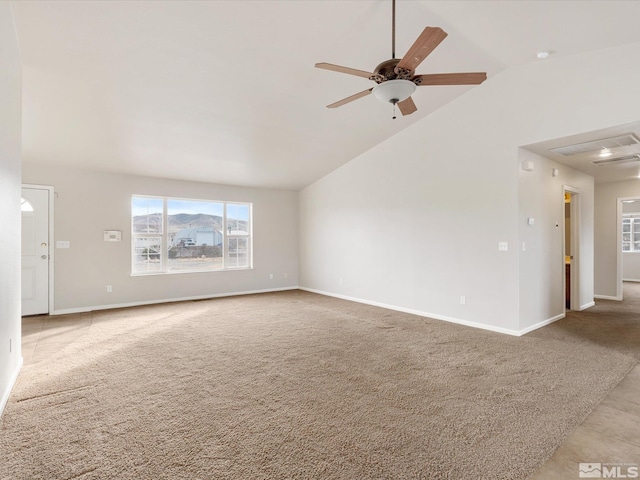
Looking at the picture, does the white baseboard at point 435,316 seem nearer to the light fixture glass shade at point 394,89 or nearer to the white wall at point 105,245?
the white wall at point 105,245

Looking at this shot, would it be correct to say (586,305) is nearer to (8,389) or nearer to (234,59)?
(234,59)

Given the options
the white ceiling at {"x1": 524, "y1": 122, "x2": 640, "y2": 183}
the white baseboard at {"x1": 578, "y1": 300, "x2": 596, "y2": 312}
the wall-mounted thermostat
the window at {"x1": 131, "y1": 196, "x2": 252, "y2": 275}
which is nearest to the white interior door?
the wall-mounted thermostat

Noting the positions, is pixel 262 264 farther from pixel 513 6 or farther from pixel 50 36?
pixel 513 6

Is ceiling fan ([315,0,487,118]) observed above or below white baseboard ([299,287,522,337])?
above

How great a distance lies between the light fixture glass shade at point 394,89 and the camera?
2.51 meters

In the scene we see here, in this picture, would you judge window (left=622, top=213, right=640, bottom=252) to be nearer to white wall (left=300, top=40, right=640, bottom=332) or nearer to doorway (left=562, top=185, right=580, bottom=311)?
white wall (left=300, top=40, right=640, bottom=332)

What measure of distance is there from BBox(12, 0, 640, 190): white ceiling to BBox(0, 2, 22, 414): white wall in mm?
387

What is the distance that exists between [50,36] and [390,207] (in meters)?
4.88

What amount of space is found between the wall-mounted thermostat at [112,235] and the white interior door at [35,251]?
820 millimetres

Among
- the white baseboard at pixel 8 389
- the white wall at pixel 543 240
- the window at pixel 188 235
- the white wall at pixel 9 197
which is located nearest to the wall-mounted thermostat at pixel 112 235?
the window at pixel 188 235

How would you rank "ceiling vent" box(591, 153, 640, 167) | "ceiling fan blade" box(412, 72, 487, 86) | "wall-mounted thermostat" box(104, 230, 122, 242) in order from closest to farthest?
"ceiling fan blade" box(412, 72, 487, 86) < "ceiling vent" box(591, 153, 640, 167) < "wall-mounted thermostat" box(104, 230, 122, 242)

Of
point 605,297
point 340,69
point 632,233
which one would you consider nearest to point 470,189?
point 340,69

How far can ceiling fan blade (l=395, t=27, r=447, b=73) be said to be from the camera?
1996 millimetres

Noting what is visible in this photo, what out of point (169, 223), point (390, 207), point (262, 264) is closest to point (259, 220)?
point (262, 264)
